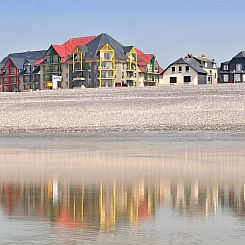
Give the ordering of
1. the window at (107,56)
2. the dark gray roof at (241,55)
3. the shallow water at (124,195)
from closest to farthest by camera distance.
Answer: the shallow water at (124,195) < the window at (107,56) < the dark gray roof at (241,55)

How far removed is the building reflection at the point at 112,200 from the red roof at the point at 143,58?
325 feet

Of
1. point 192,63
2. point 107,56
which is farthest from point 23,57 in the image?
point 192,63

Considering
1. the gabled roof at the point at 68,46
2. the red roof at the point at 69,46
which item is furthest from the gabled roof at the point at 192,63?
the gabled roof at the point at 68,46

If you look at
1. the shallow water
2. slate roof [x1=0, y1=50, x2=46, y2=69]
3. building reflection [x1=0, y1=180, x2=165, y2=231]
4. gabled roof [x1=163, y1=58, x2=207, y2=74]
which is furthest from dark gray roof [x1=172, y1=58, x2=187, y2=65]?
building reflection [x1=0, y1=180, x2=165, y2=231]

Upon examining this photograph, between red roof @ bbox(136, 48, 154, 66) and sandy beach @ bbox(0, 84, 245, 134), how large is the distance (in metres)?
47.3

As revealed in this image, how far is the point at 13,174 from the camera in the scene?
21891 mm

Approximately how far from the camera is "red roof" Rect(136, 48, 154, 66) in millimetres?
118137

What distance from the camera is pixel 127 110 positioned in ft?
181

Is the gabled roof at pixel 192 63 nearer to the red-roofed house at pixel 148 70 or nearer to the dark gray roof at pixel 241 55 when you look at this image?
the red-roofed house at pixel 148 70

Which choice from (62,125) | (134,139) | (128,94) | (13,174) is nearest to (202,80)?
(128,94)

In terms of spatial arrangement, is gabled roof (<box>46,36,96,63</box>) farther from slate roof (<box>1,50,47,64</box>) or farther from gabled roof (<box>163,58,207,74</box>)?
gabled roof (<box>163,58,207,74</box>)

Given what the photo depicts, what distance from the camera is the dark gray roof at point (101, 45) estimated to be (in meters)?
106

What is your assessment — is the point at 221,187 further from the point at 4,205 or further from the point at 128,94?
the point at 128,94

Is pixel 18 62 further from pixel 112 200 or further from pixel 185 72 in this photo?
pixel 112 200
